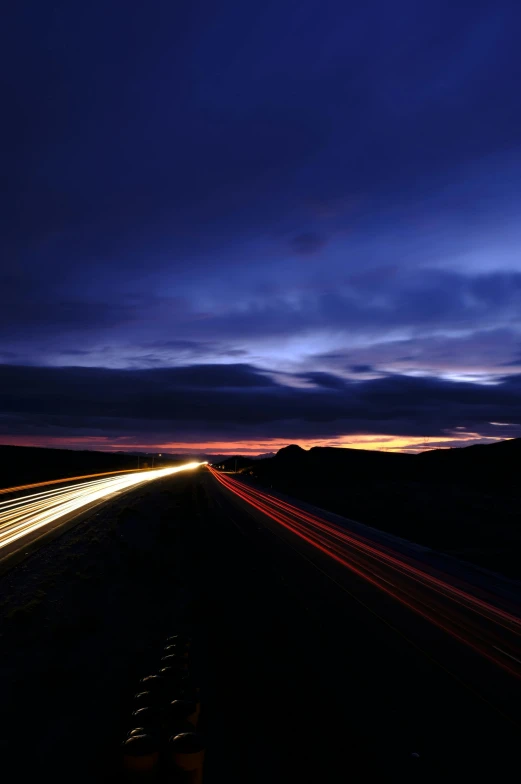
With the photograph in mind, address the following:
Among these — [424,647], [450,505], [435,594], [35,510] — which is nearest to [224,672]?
[424,647]

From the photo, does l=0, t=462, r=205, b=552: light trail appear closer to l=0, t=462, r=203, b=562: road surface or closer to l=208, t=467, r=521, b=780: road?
l=0, t=462, r=203, b=562: road surface

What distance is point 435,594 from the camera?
17.8 meters

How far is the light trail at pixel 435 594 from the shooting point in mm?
12844

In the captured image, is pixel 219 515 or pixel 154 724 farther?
pixel 219 515

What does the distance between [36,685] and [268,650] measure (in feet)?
16.5

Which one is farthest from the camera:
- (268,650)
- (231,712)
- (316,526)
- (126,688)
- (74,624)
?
(316,526)

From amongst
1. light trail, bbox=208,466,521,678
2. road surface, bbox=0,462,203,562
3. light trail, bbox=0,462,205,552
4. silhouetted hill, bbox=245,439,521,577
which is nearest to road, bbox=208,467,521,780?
light trail, bbox=208,466,521,678

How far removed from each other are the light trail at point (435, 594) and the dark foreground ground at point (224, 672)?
2.08m

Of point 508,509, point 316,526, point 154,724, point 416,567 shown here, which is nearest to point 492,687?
point 154,724

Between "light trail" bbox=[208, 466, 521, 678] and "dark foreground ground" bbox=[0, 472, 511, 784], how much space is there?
2084mm

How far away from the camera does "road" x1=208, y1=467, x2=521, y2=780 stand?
8.42 meters

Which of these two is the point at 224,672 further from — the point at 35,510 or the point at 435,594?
the point at 35,510

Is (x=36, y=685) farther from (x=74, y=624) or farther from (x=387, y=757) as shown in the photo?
(x=387, y=757)

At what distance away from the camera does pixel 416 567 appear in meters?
23.0
